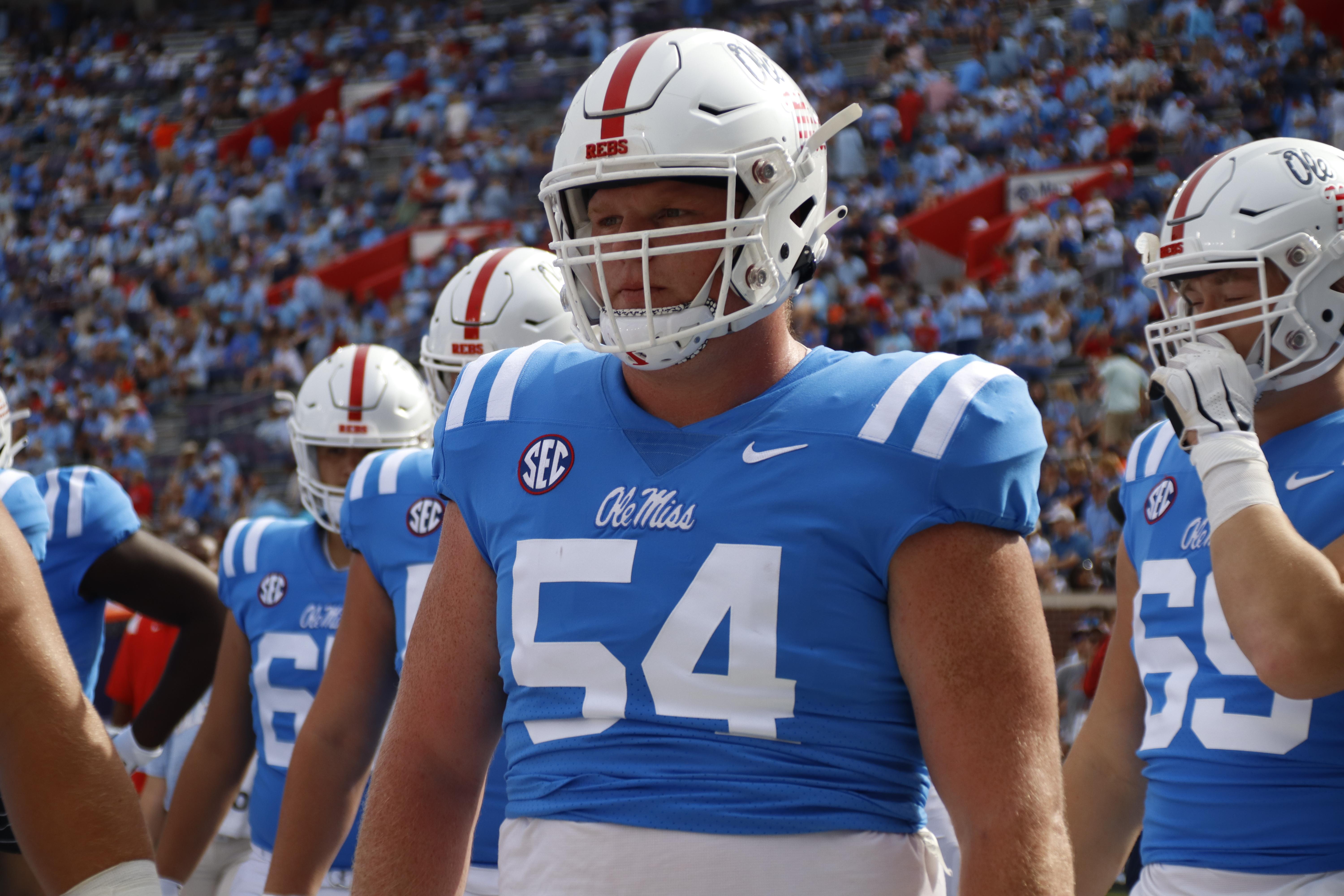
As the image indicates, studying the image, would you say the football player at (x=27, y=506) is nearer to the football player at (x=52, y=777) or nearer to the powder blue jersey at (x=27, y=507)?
the powder blue jersey at (x=27, y=507)

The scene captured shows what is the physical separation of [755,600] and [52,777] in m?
0.93

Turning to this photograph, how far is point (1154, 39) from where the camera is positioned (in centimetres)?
1551

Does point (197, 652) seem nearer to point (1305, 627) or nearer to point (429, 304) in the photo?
point (1305, 627)

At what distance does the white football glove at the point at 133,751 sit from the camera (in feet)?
14.4

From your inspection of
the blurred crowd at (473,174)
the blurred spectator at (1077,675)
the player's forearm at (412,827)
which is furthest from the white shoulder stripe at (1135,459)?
the blurred crowd at (473,174)

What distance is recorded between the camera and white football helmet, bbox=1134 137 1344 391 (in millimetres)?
2574

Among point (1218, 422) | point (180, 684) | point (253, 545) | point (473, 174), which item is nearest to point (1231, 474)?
point (1218, 422)

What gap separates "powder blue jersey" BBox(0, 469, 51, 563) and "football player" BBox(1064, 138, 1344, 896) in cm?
226

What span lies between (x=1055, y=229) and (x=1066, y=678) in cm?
725

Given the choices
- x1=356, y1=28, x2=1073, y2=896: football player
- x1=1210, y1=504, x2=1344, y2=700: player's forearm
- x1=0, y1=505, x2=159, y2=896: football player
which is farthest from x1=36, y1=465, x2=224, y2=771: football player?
x1=1210, y1=504, x2=1344, y2=700: player's forearm

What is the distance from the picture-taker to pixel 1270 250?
2613mm

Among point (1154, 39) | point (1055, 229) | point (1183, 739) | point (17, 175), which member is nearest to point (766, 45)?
point (1154, 39)

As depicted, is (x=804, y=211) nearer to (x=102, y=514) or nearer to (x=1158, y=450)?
(x=1158, y=450)

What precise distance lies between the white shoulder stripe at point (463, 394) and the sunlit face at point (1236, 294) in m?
1.39
